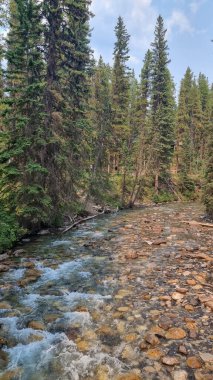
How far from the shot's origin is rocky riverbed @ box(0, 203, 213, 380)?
190 inches

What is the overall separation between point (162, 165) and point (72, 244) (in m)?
23.7

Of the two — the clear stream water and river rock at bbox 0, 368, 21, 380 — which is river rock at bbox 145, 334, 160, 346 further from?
river rock at bbox 0, 368, 21, 380

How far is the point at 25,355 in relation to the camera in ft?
16.8

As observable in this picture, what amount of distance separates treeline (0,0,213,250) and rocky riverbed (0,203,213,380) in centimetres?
304

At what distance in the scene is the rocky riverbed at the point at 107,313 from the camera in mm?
4836

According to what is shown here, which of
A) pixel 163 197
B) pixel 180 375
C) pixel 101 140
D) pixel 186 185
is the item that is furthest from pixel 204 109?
pixel 180 375

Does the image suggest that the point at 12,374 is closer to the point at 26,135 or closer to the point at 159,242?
the point at 159,242

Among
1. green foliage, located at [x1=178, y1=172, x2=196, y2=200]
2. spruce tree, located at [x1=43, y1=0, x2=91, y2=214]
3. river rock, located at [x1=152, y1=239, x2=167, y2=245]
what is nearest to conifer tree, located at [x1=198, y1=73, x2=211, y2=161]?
green foliage, located at [x1=178, y1=172, x2=196, y2=200]

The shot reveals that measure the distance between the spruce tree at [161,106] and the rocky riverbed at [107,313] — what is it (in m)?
23.1

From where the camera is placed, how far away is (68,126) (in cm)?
1798

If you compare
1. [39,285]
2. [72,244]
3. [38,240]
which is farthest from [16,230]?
[39,285]

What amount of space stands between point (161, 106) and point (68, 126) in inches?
765

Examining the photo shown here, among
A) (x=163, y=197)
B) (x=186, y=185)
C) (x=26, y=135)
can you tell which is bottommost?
(x=163, y=197)

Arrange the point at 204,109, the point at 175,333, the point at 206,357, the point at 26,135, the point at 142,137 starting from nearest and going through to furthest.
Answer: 1. the point at 206,357
2. the point at 175,333
3. the point at 26,135
4. the point at 142,137
5. the point at 204,109
